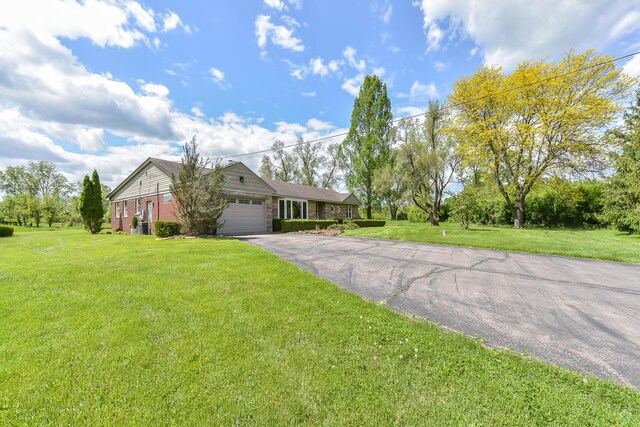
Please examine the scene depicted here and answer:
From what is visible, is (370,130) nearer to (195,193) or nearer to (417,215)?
(417,215)

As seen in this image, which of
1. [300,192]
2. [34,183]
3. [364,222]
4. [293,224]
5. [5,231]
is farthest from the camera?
[34,183]

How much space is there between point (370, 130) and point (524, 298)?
83.2ft

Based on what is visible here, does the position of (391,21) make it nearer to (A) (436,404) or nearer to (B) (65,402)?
(A) (436,404)

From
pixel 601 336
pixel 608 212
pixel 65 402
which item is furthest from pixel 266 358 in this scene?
pixel 608 212

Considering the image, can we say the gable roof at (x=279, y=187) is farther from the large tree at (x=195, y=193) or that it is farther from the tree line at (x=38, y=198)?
the tree line at (x=38, y=198)

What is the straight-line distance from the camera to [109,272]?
520 centimetres

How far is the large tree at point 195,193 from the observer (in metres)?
12.6

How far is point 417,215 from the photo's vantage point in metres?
30.1

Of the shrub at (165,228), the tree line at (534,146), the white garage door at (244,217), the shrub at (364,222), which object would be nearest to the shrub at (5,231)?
the shrub at (165,228)

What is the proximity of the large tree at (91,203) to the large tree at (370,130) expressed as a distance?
23.6 m

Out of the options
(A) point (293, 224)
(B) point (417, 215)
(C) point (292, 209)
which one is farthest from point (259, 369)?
(B) point (417, 215)

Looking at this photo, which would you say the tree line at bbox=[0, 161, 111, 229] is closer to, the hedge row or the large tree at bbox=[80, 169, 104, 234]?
the large tree at bbox=[80, 169, 104, 234]

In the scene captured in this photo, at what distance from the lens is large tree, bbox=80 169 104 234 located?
18.1m

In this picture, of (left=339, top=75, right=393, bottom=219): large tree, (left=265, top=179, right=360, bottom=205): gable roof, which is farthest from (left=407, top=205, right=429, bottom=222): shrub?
(left=265, top=179, right=360, bottom=205): gable roof
